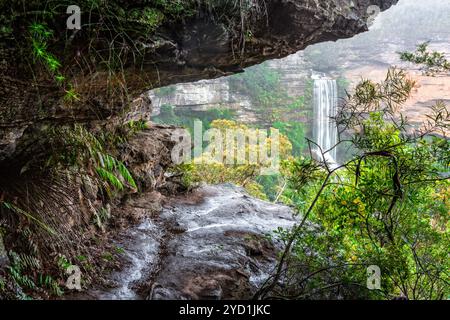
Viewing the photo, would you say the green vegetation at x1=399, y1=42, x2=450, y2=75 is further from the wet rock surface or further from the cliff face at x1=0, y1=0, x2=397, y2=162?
the wet rock surface

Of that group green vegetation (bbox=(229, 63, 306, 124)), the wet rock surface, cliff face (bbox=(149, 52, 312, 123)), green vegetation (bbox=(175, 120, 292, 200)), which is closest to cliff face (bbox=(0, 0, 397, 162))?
the wet rock surface

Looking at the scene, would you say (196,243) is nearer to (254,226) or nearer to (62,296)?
(254,226)

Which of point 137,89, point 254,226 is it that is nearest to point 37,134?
point 137,89

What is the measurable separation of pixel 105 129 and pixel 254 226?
293cm

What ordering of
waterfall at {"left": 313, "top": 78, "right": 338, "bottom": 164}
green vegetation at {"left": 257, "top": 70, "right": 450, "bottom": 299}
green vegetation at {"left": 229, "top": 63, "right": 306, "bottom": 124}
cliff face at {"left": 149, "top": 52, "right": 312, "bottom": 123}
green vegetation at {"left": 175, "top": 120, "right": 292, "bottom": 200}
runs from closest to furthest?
green vegetation at {"left": 257, "top": 70, "right": 450, "bottom": 299}, green vegetation at {"left": 175, "top": 120, "right": 292, "bottom": 200}, waterfall at {"left": 313, "top": 78, "right": 338, "bottom": 164}, cliff face at {"left": 149, "top": 52, "right": 312, "bottom": 123}, green vegetation at {"left": 229, "top": 63, "right": 306, "bottom": 124}

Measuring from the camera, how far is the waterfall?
27.4m

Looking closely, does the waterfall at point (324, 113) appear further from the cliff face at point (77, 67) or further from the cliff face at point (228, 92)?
the cliff face at point (77, 67)

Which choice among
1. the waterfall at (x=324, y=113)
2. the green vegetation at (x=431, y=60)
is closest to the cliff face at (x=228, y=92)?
the waterfall at (x=324, y=113)

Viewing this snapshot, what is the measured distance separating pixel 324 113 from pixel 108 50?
28.4 metres

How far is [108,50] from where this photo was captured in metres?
2.76

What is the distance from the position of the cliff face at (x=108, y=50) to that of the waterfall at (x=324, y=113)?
75.3ft

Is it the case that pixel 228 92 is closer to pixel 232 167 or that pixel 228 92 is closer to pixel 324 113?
pixel 324 113

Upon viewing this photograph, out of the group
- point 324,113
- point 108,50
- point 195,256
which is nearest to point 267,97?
point 324,113

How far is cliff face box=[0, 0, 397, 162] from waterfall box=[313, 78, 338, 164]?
22948 millimetres
